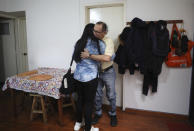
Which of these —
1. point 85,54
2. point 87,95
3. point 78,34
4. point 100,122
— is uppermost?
point 78,34

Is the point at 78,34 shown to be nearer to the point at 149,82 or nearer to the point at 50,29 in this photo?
the point at 50,29

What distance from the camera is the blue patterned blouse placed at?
62.2 inches

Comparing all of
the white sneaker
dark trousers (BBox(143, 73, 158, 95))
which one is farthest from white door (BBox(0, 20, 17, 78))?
dark trousers (BBox(143, 73, 158, 95))

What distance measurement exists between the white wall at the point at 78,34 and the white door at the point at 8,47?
2.11 feet

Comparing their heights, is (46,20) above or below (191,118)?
above

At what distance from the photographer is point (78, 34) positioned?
2555 mm

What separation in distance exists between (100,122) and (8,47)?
10.3ft

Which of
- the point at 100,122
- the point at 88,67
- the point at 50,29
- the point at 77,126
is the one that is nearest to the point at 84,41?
the point at 88,67

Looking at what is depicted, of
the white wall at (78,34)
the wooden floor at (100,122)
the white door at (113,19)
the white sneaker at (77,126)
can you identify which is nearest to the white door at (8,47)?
the white wall at (78,34)

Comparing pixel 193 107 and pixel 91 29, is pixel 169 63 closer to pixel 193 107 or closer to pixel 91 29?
pixel 193 107

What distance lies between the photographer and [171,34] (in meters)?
2.02

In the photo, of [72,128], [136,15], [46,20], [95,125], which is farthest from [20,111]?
[136,15]

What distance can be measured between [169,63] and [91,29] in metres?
1.26

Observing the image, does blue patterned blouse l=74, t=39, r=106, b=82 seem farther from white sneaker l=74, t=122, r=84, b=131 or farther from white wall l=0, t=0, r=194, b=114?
white wall l=0, t=0, r=194, b=114
